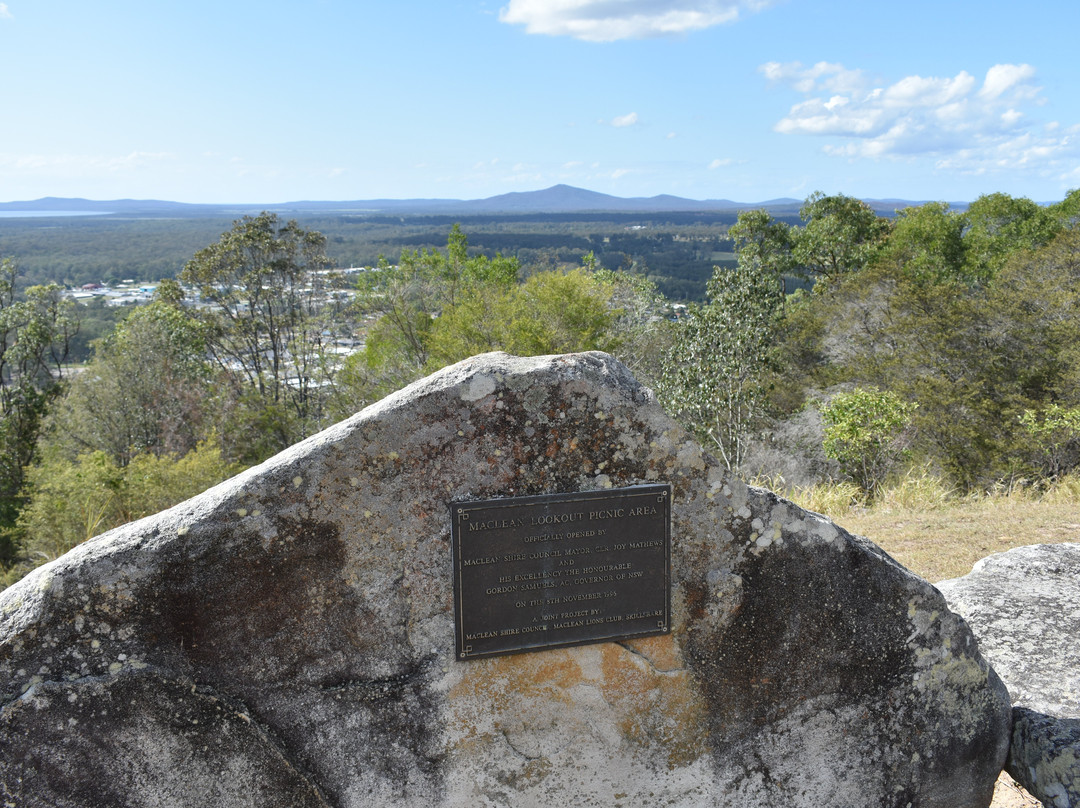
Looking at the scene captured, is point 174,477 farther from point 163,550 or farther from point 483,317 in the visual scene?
point 163,550

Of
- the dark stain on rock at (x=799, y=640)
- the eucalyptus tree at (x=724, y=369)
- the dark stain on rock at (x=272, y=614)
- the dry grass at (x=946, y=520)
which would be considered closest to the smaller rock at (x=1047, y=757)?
the dark stain on rock at (x=799, y=640)

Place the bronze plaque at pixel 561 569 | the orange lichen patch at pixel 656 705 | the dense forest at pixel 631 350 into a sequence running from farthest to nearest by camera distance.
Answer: the dense forest at pixel 631 350 → the orange lichen patch at pixel 656 705 → the bronze plaque at pixel 561 569

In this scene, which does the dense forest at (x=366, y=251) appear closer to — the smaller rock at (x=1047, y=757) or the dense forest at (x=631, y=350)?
the dense forest at (x=631, y=350)

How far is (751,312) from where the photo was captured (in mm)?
16391

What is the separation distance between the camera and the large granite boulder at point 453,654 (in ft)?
9.45

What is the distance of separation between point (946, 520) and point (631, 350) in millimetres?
16880

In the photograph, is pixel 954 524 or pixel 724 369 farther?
pixel 724 369

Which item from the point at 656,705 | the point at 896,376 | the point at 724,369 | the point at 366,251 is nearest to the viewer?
the point at 656,705

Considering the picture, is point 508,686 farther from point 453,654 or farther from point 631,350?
point 631,350

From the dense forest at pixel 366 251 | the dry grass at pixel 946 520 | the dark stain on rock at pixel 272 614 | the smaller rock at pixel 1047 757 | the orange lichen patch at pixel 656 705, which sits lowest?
the dry grass at pixel 946 520

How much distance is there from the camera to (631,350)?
2438cm

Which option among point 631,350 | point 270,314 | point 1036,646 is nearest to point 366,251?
point 270,314

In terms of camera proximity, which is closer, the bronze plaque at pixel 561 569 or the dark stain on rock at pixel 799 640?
the bronze plaque at pixel 561 569

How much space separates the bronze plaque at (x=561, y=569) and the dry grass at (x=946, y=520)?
163 inches
